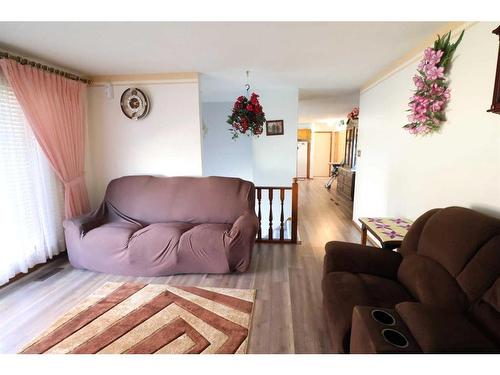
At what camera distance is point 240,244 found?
235cm

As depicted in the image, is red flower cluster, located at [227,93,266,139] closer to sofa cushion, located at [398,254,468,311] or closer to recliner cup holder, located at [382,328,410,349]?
sofa cushion, located at [398,254,468,311]

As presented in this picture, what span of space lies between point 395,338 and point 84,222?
2.89 m

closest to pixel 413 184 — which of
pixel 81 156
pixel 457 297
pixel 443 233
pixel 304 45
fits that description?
pixel 443 233

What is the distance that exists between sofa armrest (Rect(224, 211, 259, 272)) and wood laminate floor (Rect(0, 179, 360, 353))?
0.14 m

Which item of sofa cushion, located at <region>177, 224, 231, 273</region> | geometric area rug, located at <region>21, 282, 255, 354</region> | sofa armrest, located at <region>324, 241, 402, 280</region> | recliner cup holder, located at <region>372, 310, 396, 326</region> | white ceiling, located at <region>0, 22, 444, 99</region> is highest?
white ceiling, located at <region>0, 22, 444, 99</region>

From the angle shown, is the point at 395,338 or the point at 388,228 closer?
the point at 395,338

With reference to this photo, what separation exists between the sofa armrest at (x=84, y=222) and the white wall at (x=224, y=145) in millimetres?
2318

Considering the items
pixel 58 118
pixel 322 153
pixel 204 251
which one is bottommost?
pixel 204 251

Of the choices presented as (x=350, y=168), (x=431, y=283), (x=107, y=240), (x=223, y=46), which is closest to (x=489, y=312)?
(x=431, y=283)

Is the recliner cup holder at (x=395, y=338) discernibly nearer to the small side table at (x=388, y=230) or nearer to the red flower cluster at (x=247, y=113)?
the small side table at (x=388, y=230)

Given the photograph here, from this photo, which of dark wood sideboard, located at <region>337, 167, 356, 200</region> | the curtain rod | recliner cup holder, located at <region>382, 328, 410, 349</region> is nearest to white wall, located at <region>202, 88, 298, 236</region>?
dark wood sideboard, located at <region>337, 167, 356, 200</region>

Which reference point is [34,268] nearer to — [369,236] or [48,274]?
[48,274]

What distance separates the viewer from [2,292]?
2.18m

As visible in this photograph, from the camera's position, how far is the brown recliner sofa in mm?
979
